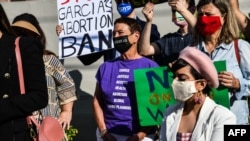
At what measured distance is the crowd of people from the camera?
325 centimetres

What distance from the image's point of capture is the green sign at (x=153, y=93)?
4918mm

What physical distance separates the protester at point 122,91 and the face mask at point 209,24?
656mm

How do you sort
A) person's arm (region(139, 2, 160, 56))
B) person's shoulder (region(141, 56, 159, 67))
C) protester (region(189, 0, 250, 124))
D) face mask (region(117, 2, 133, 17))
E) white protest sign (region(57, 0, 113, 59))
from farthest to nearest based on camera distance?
white protest sign (region(57, 0, 113, 59))
face mask (region(117, 2, 133, 17))
person's arm (region(139, 2, 160, 56))
person's shoulder (region(141, 56, 159, 67))
protester (region(189, 0, 250, 124))

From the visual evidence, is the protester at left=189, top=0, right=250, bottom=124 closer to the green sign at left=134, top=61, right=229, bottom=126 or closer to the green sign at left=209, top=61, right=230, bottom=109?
the green sign at left=209, top=61, right=230, bottom=109

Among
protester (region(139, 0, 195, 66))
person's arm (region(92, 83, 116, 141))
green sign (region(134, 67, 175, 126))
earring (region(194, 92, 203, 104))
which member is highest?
protester (region(139, 0, 195, 66))

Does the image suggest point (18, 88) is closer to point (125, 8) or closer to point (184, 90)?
point (184, 90)

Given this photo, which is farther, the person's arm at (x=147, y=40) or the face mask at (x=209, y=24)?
the person's arm at (x=147, y=40)

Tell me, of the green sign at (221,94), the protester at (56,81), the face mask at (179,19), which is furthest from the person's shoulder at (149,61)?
the green sign at (221,94)

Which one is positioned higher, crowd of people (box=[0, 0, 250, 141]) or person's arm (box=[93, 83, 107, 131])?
crowd of people (box=[0, 0, 250, 141])

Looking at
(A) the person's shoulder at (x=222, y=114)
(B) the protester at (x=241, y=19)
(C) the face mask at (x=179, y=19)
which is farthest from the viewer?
(C) the face mask at (x=179, y=19)

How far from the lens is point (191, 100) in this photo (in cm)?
400

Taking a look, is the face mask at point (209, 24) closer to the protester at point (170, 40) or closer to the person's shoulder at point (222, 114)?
the protester at point (170, 40)

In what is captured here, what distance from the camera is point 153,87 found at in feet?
16.4

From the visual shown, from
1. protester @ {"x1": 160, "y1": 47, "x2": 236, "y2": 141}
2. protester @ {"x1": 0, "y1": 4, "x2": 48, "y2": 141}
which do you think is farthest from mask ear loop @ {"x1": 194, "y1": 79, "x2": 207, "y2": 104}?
protester @ {"x1": 0, "y1": 4, "x2": 48, "y2": 141}
